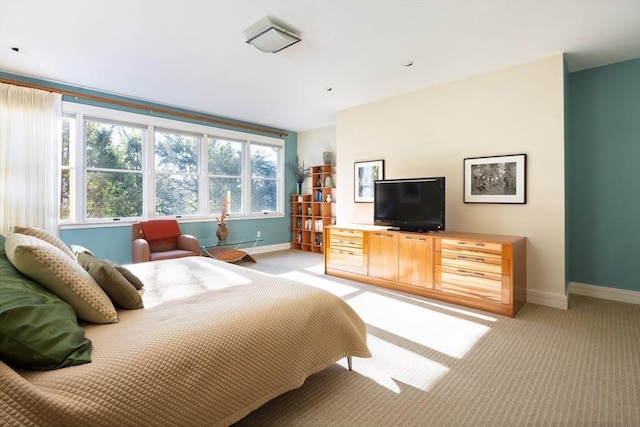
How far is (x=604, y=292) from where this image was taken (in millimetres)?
3602

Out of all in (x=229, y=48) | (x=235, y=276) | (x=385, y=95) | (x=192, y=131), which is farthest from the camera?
(x=192, y=131)

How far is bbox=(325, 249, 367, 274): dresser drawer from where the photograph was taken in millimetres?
4324

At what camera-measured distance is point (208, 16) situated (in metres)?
2.60

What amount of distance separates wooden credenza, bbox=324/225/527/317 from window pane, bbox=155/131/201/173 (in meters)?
2.98

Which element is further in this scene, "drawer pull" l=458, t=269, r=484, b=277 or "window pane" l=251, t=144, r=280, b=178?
"window pane" l=251, t=144, r=280, b=178

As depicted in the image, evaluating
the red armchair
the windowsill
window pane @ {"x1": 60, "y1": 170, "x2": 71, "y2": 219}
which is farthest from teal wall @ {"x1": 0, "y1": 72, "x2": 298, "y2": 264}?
the red armchair

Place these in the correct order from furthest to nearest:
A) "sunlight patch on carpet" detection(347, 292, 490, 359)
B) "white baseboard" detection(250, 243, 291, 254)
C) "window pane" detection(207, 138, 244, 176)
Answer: "white baseboard" detection(250, 243, 291, 254) < "window pane" detection(207, 138, 244, 176) < "sunlight patch on carpet" detection(347, 292, 490, 359)

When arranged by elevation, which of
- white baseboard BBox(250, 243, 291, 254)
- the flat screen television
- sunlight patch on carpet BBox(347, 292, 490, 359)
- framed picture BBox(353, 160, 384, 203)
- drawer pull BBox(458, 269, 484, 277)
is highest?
framed picture BBox(353, 160, 384, 203)

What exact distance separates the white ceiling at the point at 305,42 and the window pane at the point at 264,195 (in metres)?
2.39

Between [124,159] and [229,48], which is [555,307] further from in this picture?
[124,159]

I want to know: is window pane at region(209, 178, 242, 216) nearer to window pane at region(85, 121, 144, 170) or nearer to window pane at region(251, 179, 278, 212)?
window pane at region(251, 179, 278, 212)

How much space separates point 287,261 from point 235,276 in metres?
3.30

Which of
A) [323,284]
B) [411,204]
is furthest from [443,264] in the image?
[323,284]

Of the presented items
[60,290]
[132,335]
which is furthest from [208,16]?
[132,335]
